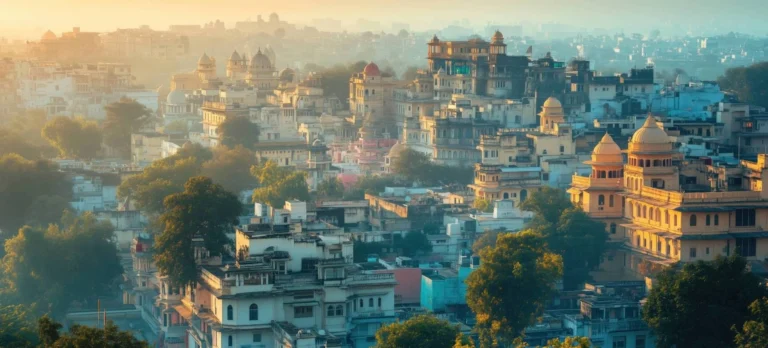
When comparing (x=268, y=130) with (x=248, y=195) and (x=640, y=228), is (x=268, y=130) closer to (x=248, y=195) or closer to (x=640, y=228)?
(x=248, y=195)

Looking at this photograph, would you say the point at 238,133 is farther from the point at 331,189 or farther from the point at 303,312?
the point at 303,312

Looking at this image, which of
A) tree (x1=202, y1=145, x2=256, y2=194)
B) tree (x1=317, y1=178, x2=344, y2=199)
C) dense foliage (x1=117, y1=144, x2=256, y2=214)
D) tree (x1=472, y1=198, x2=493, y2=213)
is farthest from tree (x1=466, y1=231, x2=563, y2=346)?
tree (x1=202, y1=145, x2=256, y2=194)

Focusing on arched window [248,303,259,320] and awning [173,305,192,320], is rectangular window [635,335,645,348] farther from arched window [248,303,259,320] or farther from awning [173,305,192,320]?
awning [173,305,192,320]

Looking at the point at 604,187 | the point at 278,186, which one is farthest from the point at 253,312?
the point at 278,186

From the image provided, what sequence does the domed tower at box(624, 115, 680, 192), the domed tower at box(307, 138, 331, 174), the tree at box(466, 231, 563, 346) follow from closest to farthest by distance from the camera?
the tree at box(466, 231, 563, 346) < the domed tower at box(624, 115, 680, 192) < the domed tower at box(307, 138, 331, 174)

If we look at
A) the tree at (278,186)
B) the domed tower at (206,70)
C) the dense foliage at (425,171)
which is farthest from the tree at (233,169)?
the domed tower at (206,70)

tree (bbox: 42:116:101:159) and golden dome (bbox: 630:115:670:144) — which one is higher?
golden dome (bbox: 630:115:670:144)

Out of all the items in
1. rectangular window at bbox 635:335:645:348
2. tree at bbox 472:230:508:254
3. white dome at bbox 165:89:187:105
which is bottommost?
rectangular window at bbox 635:335:645:348

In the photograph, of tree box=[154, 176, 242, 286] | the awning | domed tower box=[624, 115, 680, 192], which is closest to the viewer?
the awning
